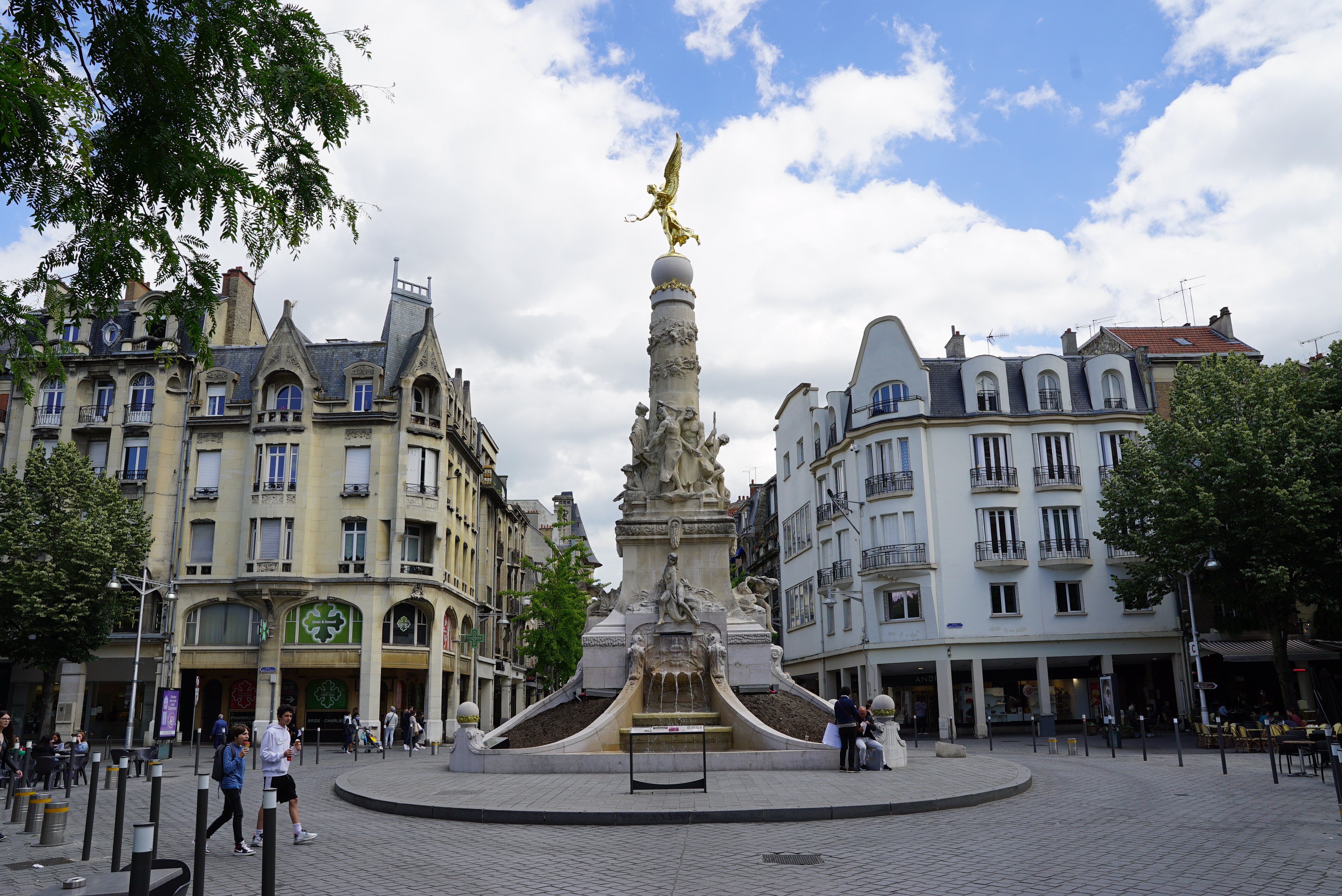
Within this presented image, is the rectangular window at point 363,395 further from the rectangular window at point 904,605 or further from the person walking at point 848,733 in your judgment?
the person walking at point 848,733

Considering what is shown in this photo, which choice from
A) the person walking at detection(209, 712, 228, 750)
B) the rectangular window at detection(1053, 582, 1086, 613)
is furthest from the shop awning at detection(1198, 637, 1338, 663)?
the person walking at detection(209, 712, 228, 750)

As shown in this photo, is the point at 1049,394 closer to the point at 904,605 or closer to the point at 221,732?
the point at 904,605

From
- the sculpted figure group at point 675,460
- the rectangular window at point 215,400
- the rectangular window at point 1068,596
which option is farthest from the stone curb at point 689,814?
the rectangular window at point 215,400

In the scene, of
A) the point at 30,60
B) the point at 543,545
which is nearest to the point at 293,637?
the point at 30,60

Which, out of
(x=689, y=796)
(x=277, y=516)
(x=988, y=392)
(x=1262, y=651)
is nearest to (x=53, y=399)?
(x=277, y=516)

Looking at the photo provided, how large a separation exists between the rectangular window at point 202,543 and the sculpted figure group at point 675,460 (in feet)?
86.2

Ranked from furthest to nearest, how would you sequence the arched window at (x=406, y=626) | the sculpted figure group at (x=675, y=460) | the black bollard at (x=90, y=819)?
the arched window at (x=406, y=626) → the sculpted figure group at (x=675, y=460) → the black bollard at (x=90, y=819)

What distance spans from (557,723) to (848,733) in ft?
23.2

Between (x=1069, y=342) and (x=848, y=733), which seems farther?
(x=1069, y=342)

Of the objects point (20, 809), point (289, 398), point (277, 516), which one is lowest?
point (20, 809)

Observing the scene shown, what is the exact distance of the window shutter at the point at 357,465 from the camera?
44.7 m

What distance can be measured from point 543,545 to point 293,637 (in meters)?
50.4

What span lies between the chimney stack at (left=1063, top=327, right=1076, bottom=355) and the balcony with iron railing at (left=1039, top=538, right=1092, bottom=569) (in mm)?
12940

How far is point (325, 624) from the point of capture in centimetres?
4306
